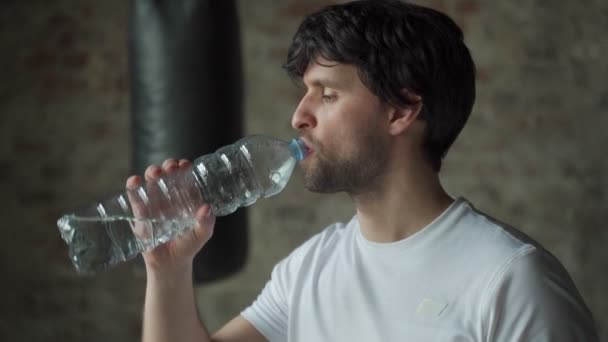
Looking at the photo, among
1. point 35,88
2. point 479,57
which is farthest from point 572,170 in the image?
point 35,88

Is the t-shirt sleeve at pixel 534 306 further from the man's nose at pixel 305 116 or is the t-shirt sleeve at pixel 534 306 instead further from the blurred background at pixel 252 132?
the blurred background at pixel 252 132

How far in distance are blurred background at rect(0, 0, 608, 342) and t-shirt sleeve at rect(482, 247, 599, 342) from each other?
6.34 feet

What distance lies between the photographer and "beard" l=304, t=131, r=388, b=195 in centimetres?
119

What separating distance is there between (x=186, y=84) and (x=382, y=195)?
0.90 metres

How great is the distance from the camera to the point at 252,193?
148cm

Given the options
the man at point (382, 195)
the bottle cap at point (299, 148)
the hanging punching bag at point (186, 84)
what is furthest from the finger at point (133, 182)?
the hanging punching bag at point (186, 84)

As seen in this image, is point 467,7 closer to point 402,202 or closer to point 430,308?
point 402,202

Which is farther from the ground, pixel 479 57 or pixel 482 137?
pixel 479 57

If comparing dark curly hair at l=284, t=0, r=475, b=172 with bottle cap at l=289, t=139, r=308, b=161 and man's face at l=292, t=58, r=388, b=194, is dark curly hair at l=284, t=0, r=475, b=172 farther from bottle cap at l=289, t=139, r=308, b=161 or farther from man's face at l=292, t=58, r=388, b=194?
bottle cap at l=289, t=139, r=308, b=161

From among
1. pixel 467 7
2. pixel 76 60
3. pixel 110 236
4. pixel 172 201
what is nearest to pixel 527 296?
pixel 172 201

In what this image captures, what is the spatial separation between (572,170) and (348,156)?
1.94 metres

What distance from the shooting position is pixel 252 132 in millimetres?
3041

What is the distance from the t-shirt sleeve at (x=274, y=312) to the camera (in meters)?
1.35

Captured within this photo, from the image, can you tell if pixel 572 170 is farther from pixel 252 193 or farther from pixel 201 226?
pixel 201 226
